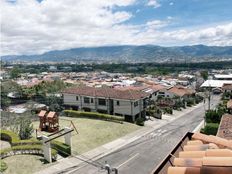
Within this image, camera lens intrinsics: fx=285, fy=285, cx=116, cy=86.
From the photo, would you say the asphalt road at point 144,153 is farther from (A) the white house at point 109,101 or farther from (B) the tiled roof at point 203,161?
(B) the tiled roof at point 203,161

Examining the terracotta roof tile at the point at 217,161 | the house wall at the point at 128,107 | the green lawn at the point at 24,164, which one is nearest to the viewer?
the terracotta roof tile at the point at 217,161

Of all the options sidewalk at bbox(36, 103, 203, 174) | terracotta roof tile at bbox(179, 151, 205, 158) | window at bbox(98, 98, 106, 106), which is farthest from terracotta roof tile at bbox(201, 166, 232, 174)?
window at bbox(98, 98, 106, 106)

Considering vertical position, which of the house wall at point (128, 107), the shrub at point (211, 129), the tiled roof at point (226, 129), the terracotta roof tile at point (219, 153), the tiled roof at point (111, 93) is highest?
the terracotta roof tile at point (219, 153)

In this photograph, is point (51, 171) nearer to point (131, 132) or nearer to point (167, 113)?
point (131, 132)

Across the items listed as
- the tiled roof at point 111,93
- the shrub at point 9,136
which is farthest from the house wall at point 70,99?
the shrub at point 9,136

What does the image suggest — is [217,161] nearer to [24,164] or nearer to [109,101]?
[24,164]

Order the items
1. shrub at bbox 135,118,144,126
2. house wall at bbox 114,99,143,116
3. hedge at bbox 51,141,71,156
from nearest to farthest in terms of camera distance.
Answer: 1. hedge at bbox 51,141,71,156
2. shrub at bbox 135,118,144,126
3. house wall at bbox 114,99,143,116

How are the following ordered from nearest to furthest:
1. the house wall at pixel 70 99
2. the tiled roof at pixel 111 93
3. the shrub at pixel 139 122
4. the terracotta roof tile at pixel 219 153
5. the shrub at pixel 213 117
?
the terracotta roof tile at pixel 219 153 < the shrub at pixel 213 117 < the shrub at pixel 139 122 < the tiled roof at pixel 111 93 < the house wall at pixel 70 99

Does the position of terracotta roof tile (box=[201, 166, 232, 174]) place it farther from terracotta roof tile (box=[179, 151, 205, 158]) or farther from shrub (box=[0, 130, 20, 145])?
shrub (box=[0, 130, 20, 145])
